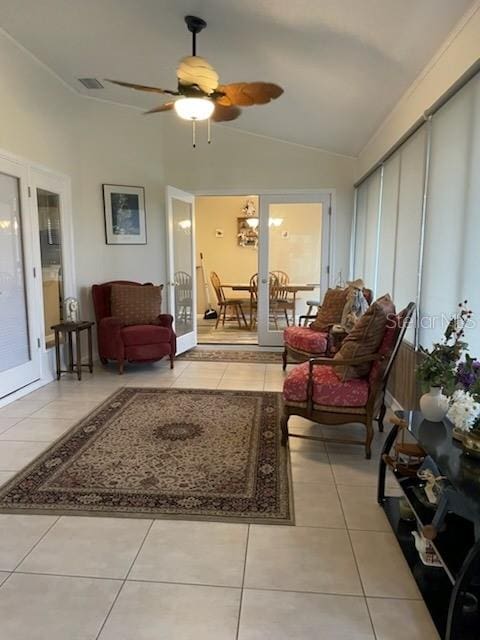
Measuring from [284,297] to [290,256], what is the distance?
59 cm

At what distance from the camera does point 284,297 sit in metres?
6.20

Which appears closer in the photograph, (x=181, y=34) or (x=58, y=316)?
(x=181, y=34)

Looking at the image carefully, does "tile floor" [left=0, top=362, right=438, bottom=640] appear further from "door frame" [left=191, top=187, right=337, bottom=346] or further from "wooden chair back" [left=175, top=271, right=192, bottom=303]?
"door frame" [left=191, top=187, right=337, bottom=346]

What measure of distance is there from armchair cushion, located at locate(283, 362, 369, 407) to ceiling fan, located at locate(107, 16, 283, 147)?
1965 mm

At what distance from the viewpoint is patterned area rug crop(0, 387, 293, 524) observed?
7.13 feet

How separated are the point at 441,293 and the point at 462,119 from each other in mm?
1016

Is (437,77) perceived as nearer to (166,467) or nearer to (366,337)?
(366,337)

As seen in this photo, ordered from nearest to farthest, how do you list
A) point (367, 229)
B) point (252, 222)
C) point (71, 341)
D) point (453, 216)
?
point (453, 216) → point (71, 341) → point (367, 229) → point (252, 222)

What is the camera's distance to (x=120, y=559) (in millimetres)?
1793

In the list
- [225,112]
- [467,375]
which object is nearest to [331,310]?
[225,112]

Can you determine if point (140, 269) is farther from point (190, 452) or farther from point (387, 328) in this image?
point (387, 328)

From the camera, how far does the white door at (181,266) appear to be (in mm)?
5363

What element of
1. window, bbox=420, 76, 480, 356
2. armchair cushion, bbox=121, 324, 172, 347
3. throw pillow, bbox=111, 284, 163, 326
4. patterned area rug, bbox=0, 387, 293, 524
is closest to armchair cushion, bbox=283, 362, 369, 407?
patterned area rug, bbox=0, 387, 293, 524

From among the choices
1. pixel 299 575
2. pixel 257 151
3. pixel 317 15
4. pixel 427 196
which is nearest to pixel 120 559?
pixel 299 575
